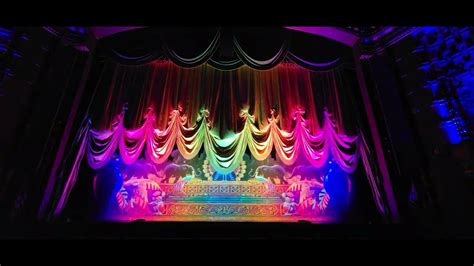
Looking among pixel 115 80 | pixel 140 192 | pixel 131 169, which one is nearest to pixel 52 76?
pixel 115 80

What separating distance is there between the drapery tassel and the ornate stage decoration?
4 centimetres

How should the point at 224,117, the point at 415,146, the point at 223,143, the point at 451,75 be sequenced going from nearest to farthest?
Answer: the point at 451,75
the point at 415,146
the point at 223,143
the point at 224,117

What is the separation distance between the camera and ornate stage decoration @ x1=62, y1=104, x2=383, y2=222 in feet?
11.7

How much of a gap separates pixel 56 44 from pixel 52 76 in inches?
15.4

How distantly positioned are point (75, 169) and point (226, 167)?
1.76m

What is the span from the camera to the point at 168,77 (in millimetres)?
4305

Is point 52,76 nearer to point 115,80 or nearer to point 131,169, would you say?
point 115,80

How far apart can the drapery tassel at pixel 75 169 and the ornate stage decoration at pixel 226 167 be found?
43 millimetres

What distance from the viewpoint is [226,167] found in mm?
3725

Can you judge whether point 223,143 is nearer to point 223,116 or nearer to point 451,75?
point 223,116

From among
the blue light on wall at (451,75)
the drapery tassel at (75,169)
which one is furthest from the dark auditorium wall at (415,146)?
the drapery tassel at (75,169)

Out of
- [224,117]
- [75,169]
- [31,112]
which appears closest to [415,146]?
Result: [224,117]

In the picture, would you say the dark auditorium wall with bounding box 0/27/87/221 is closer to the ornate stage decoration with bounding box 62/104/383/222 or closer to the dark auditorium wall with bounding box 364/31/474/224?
the ornate stage decoration with bounding box 62/104/383/222

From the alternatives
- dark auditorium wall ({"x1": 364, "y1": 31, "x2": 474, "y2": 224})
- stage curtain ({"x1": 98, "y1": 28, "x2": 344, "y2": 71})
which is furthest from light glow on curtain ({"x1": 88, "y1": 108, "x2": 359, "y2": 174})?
stage curtain ({"x1": 98, "y1": 28, "x2": 344, "y2": 71})
